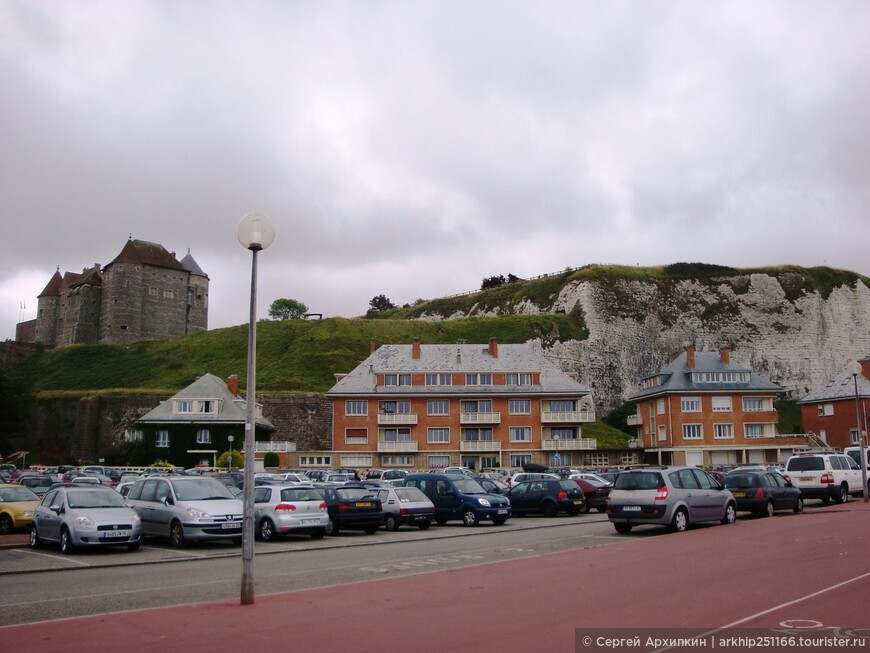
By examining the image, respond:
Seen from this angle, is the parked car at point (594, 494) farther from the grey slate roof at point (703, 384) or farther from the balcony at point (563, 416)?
the grey slate roof at point (703, 384)

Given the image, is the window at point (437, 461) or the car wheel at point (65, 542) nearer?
the car wheel at point (65, 542)

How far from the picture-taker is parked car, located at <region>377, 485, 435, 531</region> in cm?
2370

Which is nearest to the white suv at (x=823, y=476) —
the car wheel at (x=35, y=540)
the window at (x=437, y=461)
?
the car wheel at (x=35, y=540)

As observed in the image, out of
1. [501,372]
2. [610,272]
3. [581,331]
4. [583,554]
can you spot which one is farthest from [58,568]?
[610,272]

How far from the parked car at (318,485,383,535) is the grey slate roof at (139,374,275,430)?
135 ft

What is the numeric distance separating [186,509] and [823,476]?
23028 millimetres

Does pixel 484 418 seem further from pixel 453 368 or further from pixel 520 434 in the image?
pixel 453 368

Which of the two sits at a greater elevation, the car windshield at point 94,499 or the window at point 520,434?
the window at point 520,434

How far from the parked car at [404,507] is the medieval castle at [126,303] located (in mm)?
96401

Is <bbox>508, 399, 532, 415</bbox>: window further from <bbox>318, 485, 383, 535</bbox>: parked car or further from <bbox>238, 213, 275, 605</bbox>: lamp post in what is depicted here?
<bbox>238, 213, 275, 605</bbox>: lamp post

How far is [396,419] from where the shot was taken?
6322cm

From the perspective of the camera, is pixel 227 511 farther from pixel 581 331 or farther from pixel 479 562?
pixel 581 331

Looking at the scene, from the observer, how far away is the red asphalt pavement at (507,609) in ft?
27.0

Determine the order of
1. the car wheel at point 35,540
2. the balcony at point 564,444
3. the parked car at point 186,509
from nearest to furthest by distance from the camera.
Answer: the parked car at point 186,509, the car wheel at point 35,540, the balcony at point 564,444
